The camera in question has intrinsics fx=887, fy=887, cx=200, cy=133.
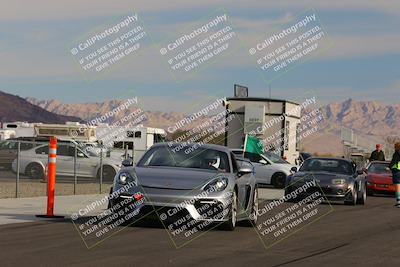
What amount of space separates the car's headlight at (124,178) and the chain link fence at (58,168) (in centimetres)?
852

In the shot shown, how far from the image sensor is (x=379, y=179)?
102 ft

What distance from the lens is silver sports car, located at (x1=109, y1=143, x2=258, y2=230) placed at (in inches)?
508

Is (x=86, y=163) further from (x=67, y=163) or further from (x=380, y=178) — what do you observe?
(x=380, y=178)

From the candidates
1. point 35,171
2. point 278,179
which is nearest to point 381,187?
point 278,179

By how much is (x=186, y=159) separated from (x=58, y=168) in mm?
16027

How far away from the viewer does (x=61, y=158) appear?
30.0 m

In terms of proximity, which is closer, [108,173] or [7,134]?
[108,173]

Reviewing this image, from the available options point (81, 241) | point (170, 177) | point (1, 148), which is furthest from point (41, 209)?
point (1, 148)

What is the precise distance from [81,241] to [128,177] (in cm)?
206

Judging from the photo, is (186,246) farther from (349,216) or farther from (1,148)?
(1,148)

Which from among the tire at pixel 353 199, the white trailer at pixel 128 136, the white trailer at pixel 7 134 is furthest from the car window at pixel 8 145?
the white trailer at pixel 7 134

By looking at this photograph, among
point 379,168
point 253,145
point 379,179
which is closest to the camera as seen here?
point 379,179

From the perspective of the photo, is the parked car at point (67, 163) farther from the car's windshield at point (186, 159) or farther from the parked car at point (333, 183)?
the car's windshield at point (186, 159)

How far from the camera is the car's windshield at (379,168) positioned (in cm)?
3165
